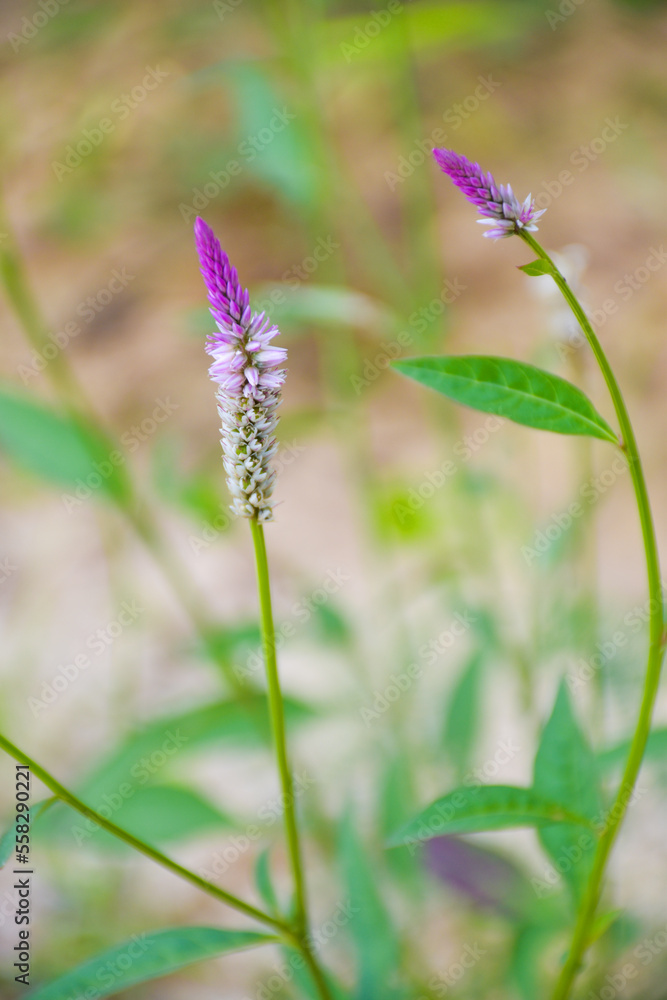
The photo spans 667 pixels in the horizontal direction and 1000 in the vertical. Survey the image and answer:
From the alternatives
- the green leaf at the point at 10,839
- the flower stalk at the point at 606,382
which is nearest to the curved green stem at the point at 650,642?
the flower stalk at the point at 606,382

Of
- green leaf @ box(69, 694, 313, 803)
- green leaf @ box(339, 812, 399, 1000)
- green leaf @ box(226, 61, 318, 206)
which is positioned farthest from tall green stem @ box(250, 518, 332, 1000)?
green leaf @ box(226, 61, 318, 206)

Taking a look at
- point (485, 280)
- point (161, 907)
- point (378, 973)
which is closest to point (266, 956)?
point (161, 907)

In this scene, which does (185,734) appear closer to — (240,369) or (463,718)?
(463,718)

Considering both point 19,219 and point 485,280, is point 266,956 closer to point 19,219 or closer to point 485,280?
point 485,280

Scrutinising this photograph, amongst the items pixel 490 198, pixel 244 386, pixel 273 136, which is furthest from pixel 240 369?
pixel 273 136

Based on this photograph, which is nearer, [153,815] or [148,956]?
[148,956]

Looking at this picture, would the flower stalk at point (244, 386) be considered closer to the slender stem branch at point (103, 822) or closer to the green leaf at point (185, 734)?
the slender stem branch at point (103, 822)
